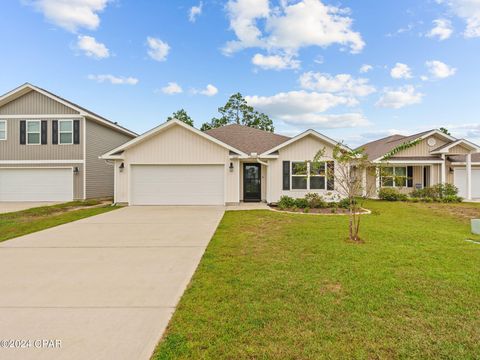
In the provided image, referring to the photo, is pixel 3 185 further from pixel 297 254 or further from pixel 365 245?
pixel 365 245

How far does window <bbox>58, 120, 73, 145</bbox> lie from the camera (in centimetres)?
1672

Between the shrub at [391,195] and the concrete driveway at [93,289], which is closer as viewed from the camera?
the concrete driveway at [93,289]

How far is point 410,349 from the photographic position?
8.39 ft

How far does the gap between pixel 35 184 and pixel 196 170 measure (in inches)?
411

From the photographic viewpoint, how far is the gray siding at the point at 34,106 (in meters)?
16.7

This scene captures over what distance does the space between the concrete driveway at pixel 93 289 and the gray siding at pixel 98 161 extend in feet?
33.9

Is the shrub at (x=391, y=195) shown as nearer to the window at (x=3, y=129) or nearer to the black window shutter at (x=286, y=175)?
the black window shutter at (x=286, y=175)

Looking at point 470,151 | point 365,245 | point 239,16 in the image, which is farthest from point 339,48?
point 365,245

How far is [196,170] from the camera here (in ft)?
48.0

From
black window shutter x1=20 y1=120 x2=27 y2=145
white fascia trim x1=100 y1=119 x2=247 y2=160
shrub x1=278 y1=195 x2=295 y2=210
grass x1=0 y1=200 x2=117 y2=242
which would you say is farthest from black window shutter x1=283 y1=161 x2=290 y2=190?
black window shutter x1=20 y1=120 x2=27 y2=145

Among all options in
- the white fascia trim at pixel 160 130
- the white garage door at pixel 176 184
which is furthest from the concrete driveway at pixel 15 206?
the white garage door at pixel 176 184

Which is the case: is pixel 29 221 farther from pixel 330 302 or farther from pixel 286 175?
pixel 286 175

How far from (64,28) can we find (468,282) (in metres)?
19.8

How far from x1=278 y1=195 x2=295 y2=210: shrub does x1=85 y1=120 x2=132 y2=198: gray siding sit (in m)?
12.1
